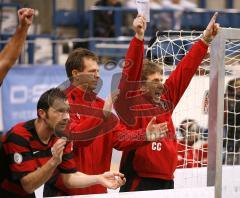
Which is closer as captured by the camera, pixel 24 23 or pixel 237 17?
pixel 24 23

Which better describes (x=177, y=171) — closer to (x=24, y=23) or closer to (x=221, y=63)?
(x=221, y=63)

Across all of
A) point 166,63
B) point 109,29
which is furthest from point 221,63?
point 109,29

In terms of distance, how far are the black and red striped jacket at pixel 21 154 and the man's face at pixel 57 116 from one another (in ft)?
0.27

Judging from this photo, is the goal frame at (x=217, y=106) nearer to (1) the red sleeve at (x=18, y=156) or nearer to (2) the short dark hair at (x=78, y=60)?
(2) the short dark hair at (x=78, y=60)

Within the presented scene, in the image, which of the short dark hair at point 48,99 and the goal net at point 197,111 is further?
the goal net at point 197,111

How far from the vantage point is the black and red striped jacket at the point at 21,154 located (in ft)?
12.7

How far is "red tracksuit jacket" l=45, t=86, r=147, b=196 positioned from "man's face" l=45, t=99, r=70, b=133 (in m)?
0.25

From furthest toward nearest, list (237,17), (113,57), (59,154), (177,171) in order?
(237,17)
(113,57)
(177,171)
(59,154)

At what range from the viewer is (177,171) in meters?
5.30

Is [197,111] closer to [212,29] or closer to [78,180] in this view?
[212,29]

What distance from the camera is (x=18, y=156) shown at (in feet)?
12.7

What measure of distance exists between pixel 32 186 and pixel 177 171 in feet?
5.58

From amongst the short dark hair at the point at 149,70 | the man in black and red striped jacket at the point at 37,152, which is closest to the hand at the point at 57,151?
the man in black and red striped jacket at the point at 37,152

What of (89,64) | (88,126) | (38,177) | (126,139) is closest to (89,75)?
(89,64)
